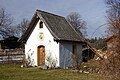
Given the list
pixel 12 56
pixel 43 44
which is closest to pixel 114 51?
pixel 43 44

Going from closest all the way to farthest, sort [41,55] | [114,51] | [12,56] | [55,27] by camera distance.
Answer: [114,51] → [55,27] → [41,55] → [12,56]

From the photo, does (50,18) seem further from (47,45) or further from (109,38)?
(109,38)

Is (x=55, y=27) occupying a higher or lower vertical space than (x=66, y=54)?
higher

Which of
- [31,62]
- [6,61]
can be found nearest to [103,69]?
[31,62]

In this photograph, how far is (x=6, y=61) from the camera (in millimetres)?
38312

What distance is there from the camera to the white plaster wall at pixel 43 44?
31.8 metres

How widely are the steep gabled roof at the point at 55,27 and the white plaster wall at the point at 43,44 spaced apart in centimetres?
59

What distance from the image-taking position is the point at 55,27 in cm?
3328

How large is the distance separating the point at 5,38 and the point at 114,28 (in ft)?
197

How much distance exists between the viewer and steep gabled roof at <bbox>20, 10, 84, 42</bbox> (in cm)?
3193

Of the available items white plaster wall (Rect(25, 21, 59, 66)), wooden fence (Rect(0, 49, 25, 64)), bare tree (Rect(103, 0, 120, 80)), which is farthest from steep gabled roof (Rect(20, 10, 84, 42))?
bare tree (Rect(103, 0, 120, 80))

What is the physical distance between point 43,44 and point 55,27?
240 cm

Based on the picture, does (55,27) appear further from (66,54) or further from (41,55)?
(41,55)

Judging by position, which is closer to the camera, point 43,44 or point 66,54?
point 43,44
